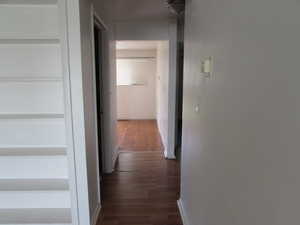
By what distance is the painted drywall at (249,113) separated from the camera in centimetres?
68

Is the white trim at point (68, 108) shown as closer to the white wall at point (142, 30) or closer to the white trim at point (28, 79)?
the white trim at point (28, 79)

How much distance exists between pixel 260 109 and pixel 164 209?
1996 millimetres

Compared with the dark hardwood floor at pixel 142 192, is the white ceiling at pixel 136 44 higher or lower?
higher

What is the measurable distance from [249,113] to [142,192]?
87.0 inches

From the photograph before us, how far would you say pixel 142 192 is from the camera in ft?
9.32

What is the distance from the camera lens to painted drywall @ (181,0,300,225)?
682 mm

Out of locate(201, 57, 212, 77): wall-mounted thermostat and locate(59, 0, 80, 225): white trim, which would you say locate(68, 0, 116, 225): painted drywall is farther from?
locate(201, 57, 212, 77): wall-mounted thermostat

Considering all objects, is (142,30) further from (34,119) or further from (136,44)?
(34,119)

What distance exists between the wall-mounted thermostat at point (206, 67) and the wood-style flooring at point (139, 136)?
2985 millimetres

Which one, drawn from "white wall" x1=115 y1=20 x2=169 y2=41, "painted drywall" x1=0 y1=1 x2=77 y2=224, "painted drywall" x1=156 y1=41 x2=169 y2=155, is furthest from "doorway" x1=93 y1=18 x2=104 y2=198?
"painted drywall" x1=156 y1=41 x2=169 y2=155

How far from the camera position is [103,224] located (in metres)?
2.27

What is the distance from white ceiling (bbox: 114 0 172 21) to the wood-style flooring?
2.35 meters

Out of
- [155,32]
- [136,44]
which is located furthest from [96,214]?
[136,44]

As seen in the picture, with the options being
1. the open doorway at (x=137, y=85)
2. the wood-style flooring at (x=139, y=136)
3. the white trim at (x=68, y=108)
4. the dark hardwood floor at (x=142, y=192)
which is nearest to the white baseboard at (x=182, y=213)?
the dark hardwood floor at (x=142, y=192)
